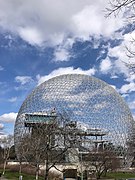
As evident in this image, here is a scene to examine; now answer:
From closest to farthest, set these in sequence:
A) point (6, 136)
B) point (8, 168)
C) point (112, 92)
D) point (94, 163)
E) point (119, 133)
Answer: point (94, 163) < point (8, 168) < point (6, 136) < point (119, 133) < point (112, 92)

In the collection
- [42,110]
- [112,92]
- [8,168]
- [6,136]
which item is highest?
[112,92]

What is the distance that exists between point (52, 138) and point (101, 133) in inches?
1913

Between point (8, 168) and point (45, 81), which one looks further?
point (45, 81)

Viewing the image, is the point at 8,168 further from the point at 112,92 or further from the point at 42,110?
the point at 112,92

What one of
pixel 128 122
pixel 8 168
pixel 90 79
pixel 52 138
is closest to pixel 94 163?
pixel 8 168

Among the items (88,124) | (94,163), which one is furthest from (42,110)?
(94,163)

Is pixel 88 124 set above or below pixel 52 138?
above

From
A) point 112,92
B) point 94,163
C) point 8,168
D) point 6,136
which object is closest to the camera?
point 94,163

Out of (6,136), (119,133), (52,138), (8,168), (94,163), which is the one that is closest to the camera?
(52,138)

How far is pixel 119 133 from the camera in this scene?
240 ft

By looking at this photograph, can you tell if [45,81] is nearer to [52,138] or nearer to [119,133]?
[119,133]

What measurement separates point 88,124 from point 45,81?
18.1 meters

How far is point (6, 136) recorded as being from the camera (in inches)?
2645

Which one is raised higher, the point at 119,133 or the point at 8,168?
the point at 119,133
